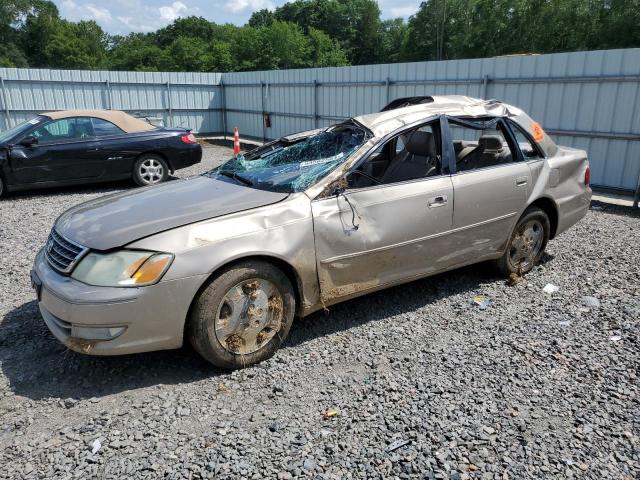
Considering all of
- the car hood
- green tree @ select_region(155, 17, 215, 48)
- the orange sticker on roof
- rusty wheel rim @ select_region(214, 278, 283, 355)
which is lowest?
rusty wheel rim @ select_region(214, 278, 283, 355)

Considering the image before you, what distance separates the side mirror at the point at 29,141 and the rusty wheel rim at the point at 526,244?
7.76m

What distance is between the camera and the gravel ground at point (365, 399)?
2.52 m

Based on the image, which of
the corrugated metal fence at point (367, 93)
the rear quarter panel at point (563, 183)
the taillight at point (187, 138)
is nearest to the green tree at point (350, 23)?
the corrugated metal fence at point (367, 93)

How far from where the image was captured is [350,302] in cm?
438

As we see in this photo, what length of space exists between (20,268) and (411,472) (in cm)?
460

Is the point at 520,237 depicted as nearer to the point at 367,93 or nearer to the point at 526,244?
the point at 526,244

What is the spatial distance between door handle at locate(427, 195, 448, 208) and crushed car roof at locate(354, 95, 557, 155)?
0.62 m

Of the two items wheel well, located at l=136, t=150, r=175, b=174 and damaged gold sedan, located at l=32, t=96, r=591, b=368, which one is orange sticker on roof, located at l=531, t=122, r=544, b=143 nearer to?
damaged gold sedan, located at l=32, t=96, r=591, b=368

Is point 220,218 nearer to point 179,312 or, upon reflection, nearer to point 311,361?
point 179,312

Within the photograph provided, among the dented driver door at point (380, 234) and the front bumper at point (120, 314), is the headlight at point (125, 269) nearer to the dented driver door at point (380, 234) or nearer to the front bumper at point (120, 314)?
the front bumper at point (120, 314)

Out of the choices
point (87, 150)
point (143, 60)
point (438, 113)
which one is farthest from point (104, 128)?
point (143, 60)

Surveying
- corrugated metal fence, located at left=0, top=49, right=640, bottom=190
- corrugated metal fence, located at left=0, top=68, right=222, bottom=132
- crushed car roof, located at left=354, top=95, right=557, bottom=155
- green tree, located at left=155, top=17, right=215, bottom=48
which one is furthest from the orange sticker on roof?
green tree, located at left=155, top=17, right=215, bottom=48

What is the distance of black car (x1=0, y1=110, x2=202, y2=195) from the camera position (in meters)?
8.46

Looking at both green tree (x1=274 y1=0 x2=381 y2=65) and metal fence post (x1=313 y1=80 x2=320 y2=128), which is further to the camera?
green tree (x1=274 y1=0 x2=381 y2=65)
